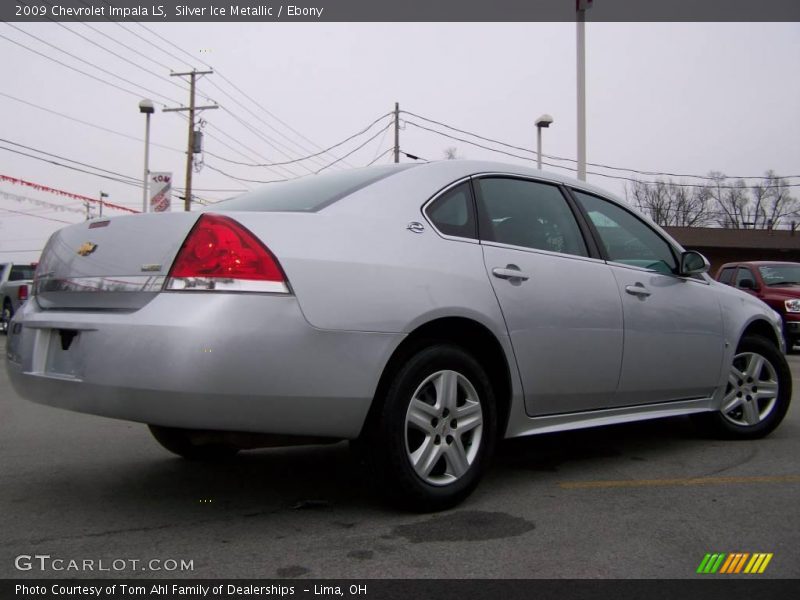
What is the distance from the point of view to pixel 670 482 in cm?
377

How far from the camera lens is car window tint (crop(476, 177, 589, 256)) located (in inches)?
143

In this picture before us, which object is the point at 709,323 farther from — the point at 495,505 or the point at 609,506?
the point at 495,505

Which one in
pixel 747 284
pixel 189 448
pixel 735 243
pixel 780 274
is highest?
pixel 735 243

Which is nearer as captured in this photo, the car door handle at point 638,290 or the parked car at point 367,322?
the parked car at point 367,322

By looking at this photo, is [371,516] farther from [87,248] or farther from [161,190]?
[161,190]

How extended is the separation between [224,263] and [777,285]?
12.9 meters

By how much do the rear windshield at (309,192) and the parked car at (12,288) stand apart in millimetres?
13414

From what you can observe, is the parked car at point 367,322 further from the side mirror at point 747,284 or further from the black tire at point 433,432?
the side mirror at point 747,284

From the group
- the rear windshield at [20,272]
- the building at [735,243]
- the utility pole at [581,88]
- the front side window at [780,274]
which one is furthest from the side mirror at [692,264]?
the building at [735,243]

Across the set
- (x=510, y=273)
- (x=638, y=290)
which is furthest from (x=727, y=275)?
(x=510, y=273)

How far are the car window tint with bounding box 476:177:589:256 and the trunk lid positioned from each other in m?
1.46

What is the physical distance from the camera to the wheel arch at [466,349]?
301 centimetres

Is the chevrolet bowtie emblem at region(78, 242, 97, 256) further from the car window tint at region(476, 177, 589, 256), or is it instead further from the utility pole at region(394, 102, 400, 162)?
the utility pole at region(394, 102, 400, 162)
